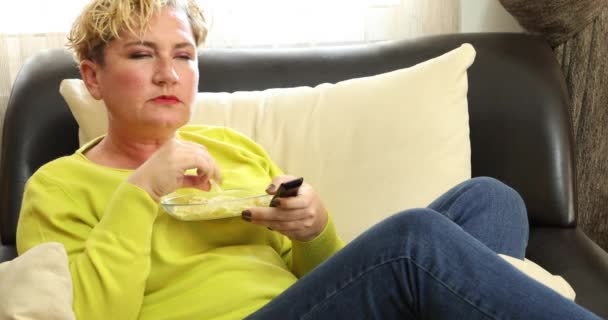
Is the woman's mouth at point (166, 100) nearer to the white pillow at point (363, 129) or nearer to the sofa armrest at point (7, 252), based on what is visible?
the white pillow at point (363, 129)

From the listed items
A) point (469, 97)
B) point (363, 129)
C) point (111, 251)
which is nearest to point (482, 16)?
point (469, 97)

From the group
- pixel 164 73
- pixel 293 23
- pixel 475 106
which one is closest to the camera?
pixel 164 73

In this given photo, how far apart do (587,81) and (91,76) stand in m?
1.37

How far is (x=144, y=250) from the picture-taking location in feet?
4.83

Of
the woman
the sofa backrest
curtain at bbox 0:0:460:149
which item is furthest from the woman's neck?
curtain at bbox 0:0:460:149

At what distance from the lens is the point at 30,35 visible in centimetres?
254

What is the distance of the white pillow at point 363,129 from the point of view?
1.88 m

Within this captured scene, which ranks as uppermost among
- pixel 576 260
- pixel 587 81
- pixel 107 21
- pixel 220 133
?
pixel 107 21

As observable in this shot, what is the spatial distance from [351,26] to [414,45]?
1.50 ft

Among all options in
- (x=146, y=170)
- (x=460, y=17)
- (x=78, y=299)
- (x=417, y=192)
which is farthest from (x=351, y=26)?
(x=78, y=299)

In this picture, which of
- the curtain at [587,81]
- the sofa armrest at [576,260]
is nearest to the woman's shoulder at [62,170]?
the sofa armrest at [576,260]

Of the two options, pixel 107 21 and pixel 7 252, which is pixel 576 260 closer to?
pixel 107 21

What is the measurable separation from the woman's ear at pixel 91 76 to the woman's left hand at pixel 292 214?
0.39 m

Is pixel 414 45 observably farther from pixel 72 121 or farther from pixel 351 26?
pixel 72 121
